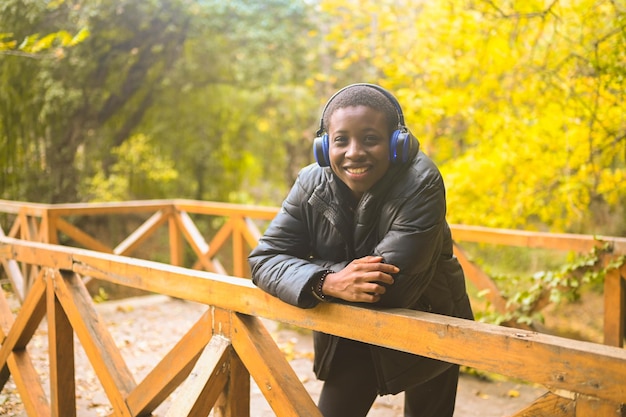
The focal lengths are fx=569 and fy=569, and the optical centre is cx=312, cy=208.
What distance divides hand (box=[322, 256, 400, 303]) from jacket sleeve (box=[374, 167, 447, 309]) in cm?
4

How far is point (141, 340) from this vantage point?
503 cm

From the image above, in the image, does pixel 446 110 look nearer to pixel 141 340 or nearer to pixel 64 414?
pixel 141 340

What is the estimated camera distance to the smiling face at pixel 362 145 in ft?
5.78

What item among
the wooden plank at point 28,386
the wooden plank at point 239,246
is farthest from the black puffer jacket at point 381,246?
the wooden plank at point 239,246

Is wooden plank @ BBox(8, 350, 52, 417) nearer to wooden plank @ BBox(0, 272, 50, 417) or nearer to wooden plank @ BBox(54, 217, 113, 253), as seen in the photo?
wooden plank @ BBox(0, 272, 50, 417)

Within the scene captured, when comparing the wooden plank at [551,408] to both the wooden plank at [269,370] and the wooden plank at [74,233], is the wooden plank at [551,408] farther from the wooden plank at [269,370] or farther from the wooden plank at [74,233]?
the wooden plank at [74,233]

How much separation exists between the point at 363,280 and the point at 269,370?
531mm

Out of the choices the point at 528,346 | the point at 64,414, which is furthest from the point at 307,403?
the point at 64,414

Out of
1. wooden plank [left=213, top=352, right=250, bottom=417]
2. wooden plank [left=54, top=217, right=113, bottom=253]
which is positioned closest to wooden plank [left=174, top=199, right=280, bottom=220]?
wooden plank [left=54, top=217, right=113, bottom=253]

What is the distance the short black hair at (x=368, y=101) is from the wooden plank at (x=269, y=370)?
83 centimetres

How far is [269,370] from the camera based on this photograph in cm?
193

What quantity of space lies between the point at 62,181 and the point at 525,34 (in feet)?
24.4

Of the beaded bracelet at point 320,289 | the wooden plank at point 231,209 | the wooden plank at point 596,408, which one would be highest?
the beaded bracelet at point 320,289

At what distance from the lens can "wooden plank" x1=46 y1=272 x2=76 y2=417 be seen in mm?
2758
